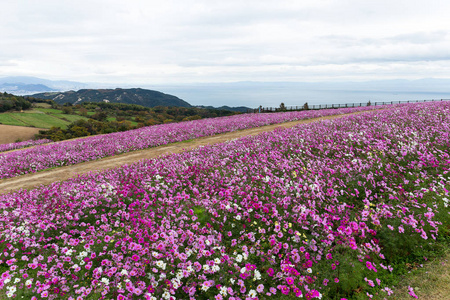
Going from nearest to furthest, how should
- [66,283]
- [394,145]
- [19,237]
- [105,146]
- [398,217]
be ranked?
1. [66,283]
2. [398,217]
3. [19,237]
4. [394,145]
5. [105,146]

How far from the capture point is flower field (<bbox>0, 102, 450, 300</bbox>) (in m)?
4.53

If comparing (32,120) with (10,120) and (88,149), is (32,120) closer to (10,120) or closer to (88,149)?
(10,120)

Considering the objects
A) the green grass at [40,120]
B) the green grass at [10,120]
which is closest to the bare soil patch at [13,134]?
the green grass at [10,120]

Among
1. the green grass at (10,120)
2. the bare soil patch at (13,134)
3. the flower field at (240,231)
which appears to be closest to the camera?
the flower field at (240,231)

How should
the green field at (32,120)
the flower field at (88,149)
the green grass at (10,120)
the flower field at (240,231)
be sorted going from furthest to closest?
the green field at (32,120)
the green grass at (10,120)
the flower field at (88,149)
the flower field at (240,231)

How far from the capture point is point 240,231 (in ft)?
19.1

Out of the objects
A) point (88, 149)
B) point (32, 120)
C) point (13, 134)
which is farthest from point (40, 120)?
point (88, 149)

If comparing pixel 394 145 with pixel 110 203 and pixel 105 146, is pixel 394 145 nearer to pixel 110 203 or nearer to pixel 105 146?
pixel 110 203

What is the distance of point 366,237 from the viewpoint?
541 cm

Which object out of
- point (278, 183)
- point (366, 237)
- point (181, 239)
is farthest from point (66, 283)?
point (366, 237)

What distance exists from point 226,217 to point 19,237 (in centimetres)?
562

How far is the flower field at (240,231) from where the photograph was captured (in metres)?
4.53

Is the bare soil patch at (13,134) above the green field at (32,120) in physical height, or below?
below

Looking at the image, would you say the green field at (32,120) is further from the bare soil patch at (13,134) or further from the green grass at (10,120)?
the bare soil patch at (13,134)
